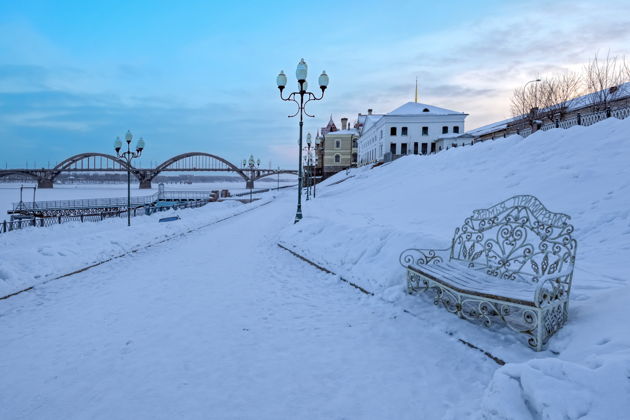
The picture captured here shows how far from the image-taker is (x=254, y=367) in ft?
10.9

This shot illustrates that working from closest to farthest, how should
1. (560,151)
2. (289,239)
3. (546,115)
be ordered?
1. (289,239)
2. (560,151)
3. (546,115)

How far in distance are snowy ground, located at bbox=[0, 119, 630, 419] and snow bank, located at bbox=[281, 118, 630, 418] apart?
2 centimetres

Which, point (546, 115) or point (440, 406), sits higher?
point (546, 115)

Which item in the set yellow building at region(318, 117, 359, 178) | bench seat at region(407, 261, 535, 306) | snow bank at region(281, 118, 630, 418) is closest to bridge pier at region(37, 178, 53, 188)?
yellow building at region(318, 117, 359, 178)

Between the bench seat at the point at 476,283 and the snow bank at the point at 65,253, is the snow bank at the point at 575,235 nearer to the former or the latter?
the bench seat at the point at 476,283

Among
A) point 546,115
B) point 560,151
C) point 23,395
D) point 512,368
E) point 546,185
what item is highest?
point 546,115

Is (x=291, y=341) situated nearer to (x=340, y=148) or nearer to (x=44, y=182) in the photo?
(x=340, y=148)

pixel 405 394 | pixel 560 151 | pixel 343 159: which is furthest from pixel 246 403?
pixel 343 159

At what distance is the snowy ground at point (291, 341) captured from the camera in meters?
2.62

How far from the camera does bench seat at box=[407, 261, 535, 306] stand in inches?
137

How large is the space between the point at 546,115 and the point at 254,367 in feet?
112

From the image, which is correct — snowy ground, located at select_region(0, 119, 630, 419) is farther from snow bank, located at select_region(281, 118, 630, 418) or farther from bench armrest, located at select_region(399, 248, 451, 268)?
bench armrest, located at select_region(399, 248, 451, 268)

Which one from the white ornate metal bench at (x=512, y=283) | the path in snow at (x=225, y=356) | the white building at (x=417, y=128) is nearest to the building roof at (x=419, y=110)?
the white building at (x=417, y=128)

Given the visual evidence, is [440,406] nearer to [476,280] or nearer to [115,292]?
[476,280]
